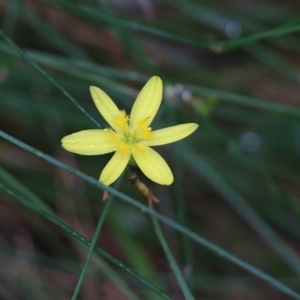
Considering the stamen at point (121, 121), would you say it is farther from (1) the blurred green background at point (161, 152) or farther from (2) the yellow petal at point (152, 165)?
(1) the blurred green background at point (161, 152)

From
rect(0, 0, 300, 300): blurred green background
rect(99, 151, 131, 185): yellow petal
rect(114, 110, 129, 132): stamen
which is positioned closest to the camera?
rect(99, 151, 131, 185): yellow petal

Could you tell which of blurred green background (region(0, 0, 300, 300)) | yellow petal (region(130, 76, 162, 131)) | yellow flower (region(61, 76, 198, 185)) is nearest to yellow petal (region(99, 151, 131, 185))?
yellow flower (region(61, 76, 198, 185))

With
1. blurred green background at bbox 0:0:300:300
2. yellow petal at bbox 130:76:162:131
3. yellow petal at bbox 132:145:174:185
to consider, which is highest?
blurred green background at bbox 0:0:300:300

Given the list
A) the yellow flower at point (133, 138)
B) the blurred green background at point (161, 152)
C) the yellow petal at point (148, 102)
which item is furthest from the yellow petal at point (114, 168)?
the blurred green background at point (161, 152)

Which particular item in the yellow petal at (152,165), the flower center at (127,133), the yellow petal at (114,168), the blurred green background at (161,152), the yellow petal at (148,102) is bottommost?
the yellow petal at (114,168)

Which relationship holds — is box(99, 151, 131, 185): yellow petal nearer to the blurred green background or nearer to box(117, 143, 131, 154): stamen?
box(117, 143, 131, 154): stamen

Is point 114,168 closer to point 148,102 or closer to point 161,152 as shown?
point 148,102

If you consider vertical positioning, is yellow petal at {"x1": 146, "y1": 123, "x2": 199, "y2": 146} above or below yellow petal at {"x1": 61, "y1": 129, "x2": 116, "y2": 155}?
above
